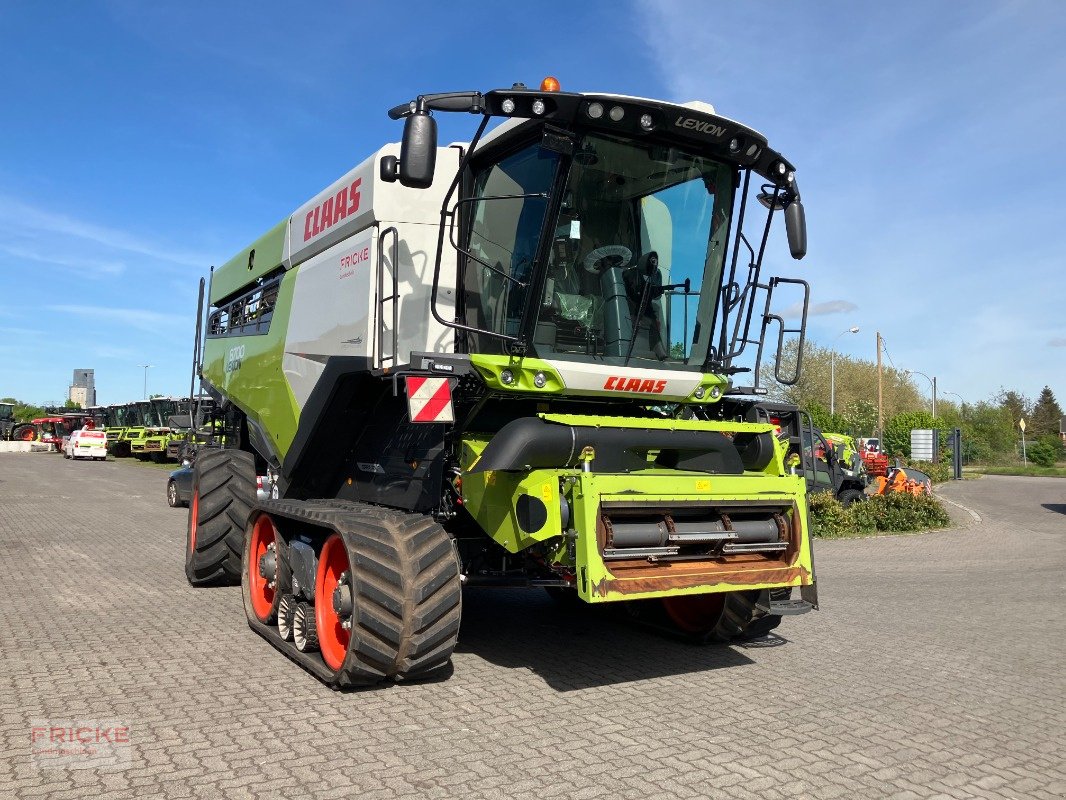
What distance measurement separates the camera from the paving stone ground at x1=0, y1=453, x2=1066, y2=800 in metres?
3.92

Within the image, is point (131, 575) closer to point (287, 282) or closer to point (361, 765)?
point (287, 282)

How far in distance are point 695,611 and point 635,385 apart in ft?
6.44

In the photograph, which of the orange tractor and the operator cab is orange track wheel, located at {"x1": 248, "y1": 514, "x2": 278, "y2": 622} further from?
the orange tractor

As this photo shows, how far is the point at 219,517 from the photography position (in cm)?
855

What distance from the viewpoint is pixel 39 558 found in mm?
10523

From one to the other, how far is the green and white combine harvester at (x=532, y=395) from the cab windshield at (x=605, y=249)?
16 mm

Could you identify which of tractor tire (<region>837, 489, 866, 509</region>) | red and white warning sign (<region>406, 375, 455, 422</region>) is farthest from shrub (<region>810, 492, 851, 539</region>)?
red and white warning sign (<region>406, 375, 455, 422</region>)

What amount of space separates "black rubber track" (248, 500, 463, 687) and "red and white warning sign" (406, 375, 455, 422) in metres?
0.64

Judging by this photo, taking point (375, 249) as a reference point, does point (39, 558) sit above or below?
below

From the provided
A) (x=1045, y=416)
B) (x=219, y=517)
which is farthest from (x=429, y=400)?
(x=1045, y=416)

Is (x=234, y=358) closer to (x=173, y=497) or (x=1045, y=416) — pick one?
(x=173, y=497)

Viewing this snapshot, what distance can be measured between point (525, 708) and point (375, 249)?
3.12 metres

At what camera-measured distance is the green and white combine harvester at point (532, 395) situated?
16.7ft

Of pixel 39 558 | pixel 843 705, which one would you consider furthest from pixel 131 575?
pixel 843 705
